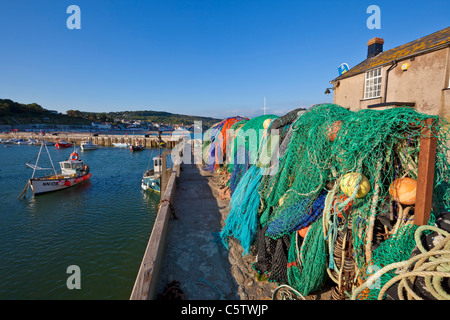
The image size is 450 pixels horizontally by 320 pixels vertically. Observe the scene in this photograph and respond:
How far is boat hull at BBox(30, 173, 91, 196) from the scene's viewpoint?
19.3m

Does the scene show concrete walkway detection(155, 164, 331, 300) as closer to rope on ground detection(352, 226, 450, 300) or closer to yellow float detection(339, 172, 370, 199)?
rope on ground detection(352, 226, 450, 300)

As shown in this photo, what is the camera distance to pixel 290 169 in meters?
4.13

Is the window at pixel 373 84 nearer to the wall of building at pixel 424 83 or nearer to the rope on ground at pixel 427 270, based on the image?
the wall of building at pixel 424 83

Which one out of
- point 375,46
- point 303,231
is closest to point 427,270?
point 303,231

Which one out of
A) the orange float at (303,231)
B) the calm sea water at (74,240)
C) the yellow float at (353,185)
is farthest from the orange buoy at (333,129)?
the calm sea water at (74,240)

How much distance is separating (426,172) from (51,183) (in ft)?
82.3

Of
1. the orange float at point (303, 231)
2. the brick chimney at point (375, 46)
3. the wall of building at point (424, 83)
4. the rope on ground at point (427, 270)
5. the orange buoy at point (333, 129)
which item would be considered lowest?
the orange float at point (303, 231)

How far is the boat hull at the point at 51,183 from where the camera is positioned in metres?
19.3

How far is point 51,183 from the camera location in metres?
20.1

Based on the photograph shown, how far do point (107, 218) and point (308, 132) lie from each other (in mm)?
15041

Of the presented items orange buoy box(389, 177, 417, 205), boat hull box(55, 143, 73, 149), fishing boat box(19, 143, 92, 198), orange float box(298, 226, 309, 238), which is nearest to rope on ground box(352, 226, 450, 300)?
orange buoy box(389, 177, 417, 205)

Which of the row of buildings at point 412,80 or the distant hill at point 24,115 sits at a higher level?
the distant hill at point 24,115
